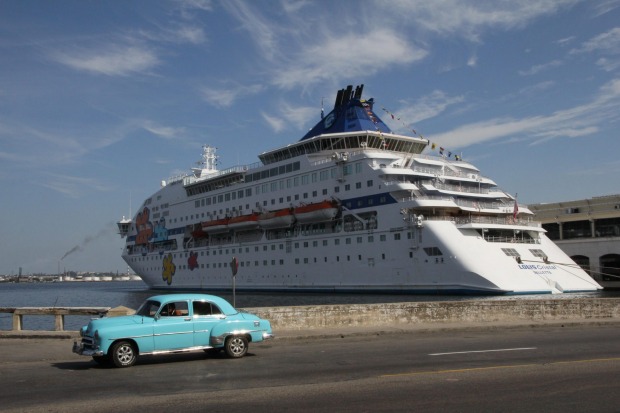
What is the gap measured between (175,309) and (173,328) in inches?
16.3

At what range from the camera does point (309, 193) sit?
5238 centimetres

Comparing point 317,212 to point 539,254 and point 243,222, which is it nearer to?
point 243,222

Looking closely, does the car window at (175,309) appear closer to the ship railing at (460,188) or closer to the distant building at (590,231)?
the ship railing at (460,188)

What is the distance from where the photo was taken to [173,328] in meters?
11.7

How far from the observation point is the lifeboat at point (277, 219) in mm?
53250

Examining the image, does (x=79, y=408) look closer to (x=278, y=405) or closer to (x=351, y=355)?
(x=278, y=405)

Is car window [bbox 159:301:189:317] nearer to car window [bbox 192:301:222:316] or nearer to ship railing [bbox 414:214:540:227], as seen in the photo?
car window [bbox 192:301:222:316]

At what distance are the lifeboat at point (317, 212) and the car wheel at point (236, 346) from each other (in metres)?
36.4

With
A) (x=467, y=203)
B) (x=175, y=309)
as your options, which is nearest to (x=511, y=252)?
(x=467, y=203)

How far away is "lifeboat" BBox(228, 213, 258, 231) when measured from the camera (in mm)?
57775

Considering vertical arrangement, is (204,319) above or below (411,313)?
above

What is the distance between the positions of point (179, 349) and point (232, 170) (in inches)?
2053

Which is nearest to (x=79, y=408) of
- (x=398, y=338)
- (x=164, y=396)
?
(x=164, y=396)

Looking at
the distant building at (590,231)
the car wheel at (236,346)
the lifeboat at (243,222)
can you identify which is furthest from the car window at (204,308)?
the distant building at (590,231)
